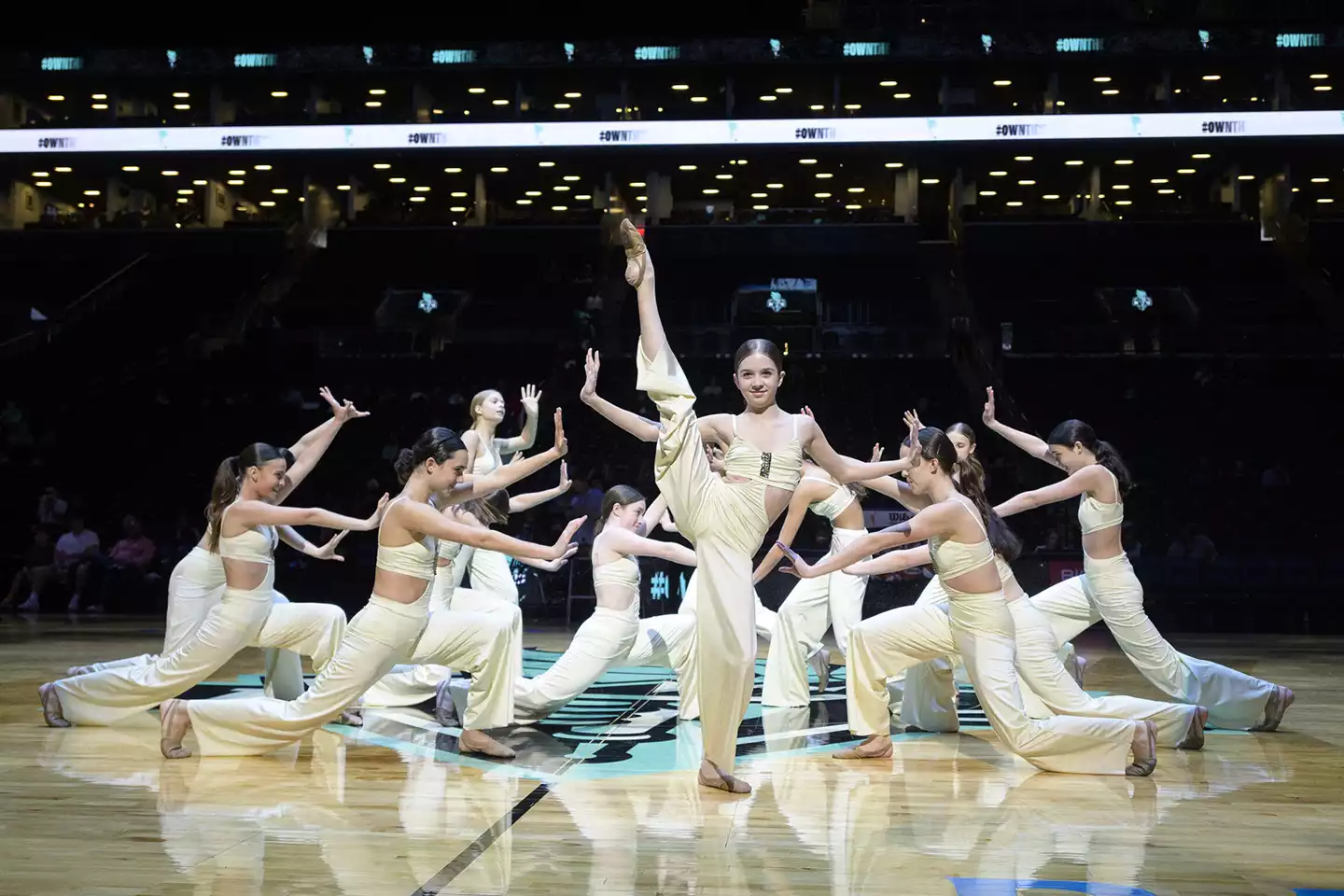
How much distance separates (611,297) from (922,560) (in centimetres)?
1445

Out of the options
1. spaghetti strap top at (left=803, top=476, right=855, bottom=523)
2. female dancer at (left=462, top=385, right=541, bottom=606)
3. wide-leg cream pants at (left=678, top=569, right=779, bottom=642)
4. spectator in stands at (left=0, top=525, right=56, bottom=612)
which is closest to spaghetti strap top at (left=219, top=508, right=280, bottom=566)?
female dancer at (left=462, top=385, right=541, bottom=606)

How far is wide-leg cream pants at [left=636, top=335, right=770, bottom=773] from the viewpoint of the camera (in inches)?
183

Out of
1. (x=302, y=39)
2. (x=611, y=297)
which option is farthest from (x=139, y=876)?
(x=302, y=39)

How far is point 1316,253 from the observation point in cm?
1955

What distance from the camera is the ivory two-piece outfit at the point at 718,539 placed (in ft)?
15.3

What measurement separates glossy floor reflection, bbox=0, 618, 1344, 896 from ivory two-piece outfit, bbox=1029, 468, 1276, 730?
0.18m

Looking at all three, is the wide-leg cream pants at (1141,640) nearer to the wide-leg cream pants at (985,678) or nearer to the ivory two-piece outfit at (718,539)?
the wide-leg cream pants at (985,678)

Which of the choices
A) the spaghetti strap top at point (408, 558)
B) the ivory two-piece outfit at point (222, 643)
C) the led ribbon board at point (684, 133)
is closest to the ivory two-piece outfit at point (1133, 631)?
the spaghetti strap top at point (408, 558)

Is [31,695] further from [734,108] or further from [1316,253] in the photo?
[1316,253]

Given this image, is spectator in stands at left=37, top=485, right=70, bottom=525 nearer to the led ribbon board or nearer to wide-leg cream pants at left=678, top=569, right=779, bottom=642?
the led ribbon board

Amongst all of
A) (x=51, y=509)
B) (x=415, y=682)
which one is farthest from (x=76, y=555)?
(x=415, y=682)

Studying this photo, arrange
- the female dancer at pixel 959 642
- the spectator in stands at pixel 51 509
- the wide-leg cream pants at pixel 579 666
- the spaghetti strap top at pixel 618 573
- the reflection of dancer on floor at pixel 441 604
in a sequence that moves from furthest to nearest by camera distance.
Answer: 1. the spectator in stands at pixel 51 509
2. the reflection of dancer on floor at pixel 441 604
3. the spaghetti strap top at pixel 618 573
4. the wide-leg cream pants at pixel 579 666
5. the female dancer at pixel 959 642

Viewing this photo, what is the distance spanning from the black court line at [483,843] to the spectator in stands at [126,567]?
33.1ft

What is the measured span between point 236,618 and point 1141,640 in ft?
13.9
